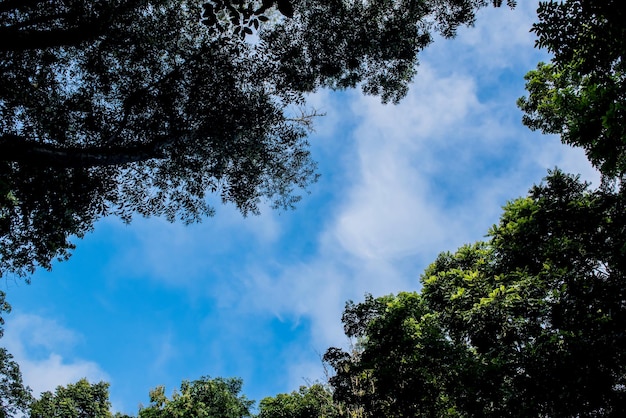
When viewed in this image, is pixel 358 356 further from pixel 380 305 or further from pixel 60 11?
pixel 60 11

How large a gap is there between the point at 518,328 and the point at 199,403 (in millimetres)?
31962

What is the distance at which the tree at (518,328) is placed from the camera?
499 inches

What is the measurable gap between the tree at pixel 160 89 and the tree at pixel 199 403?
87.2ft

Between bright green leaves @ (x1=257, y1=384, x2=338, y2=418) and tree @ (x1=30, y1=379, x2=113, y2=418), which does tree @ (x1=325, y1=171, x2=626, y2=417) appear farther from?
tree @ (x1=30, y1=379, x2=113, y2=418)

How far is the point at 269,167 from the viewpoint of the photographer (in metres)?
16.0

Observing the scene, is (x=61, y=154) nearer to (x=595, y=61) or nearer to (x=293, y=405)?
(x=595, y=61)

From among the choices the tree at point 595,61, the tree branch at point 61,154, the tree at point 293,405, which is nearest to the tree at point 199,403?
the tree at point 293,405

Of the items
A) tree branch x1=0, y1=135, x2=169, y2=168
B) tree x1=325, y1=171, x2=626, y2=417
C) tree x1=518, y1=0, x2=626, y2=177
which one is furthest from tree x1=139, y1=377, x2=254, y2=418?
tree x1=518, y1=0, x2=626, y2=177

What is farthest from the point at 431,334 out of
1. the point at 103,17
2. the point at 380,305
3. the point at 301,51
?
the point at 103,17

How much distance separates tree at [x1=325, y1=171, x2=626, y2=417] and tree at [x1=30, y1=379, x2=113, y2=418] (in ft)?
114

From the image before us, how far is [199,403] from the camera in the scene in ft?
113

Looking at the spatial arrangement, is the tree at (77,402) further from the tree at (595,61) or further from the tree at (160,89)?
the tree at (595,61)

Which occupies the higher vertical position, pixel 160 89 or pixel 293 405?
pixel 160 89

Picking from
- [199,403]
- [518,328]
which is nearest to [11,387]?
[199,403]
